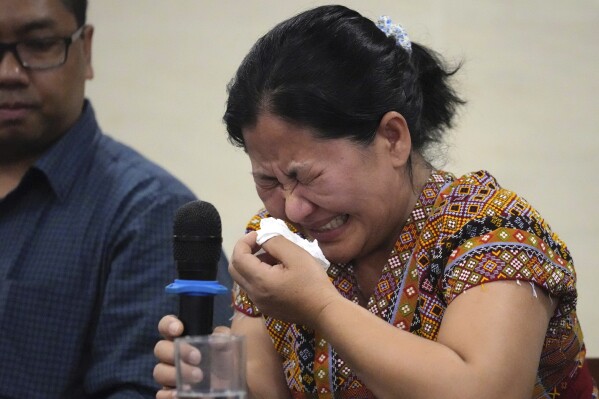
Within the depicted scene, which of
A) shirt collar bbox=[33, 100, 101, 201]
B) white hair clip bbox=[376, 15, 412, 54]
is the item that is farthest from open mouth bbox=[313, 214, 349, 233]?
shirt collar bbox=[33, 100, 101, 201]

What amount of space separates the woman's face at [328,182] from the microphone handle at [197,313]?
319mm

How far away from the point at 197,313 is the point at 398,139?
20.5 inches

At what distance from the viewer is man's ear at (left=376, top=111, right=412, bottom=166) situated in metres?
1.63

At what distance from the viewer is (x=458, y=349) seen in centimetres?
144

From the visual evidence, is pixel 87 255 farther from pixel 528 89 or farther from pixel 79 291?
pixel 528 89

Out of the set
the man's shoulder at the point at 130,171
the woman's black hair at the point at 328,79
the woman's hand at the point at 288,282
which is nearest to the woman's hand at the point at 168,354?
the woman's hand at the point at 288,282

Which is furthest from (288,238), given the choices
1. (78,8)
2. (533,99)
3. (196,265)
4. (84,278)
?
(533,99)

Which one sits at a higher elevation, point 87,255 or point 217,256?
point 217,256

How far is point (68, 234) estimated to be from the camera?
2305 millimetres

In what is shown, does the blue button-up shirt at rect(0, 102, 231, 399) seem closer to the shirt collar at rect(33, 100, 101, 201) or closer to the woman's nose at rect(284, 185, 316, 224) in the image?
the shirt collar at rect(33, 100, 101, 201)

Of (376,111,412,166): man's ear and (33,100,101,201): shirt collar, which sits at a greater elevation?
(376,111,412,166): man's ear

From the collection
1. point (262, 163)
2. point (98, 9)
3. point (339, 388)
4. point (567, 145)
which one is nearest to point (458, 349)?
point (339, 388)

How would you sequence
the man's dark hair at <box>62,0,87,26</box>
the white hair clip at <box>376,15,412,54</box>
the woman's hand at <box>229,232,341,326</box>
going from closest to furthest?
the woman's hand at <box>229,232,341,326</box> → the white hair clip at <box>376,15,412,54</box> → the man's dark hair at <box>62,0,87,26</box>

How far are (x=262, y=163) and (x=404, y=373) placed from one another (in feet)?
1.43
